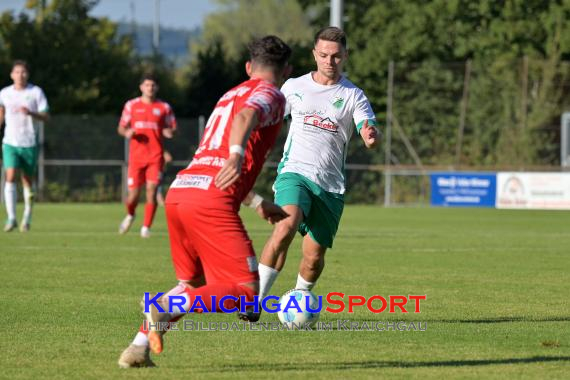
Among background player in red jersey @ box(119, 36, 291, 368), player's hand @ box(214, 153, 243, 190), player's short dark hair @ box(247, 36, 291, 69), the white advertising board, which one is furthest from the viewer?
the white advertising board

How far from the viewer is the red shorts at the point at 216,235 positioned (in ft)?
20.4

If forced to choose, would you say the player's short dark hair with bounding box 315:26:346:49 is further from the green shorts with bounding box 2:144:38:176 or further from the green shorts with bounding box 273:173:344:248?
the green shorts with bounding box 2:144:38:176

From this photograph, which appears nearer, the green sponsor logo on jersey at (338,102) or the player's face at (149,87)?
the green sponsor logo on jersey at (338,102)

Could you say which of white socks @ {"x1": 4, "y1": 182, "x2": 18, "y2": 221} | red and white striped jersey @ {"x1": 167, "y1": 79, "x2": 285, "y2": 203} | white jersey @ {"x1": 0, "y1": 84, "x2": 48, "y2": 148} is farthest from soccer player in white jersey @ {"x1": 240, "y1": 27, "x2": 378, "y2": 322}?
white socks @ {"x1": 4, "y1": 182, "x2": 18, "y2": 221}

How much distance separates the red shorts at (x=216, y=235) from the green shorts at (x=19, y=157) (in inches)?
476

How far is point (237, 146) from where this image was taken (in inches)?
240

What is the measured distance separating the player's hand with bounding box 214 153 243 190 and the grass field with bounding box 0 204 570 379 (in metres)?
1.14

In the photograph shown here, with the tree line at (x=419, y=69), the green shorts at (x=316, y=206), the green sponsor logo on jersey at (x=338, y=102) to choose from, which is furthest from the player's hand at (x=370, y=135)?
the tree line at (x=419, y=69)

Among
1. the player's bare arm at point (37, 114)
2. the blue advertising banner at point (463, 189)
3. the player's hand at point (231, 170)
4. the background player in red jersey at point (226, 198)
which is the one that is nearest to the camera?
the player's hand at point (231, 170)

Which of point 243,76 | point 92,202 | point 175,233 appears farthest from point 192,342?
point 243,76

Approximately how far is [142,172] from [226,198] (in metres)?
11.8

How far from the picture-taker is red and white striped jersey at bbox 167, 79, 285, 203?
6.30 m

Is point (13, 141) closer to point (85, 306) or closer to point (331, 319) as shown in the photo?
point (85, 306)

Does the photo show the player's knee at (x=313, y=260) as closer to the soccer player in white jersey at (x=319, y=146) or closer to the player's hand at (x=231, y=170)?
the soccer player in white jersey at (x=319, y=146)
